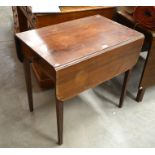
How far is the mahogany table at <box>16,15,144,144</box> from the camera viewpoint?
109cm

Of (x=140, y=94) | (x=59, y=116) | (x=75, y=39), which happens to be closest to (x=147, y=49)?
(x=140, y=94)

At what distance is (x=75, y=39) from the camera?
1252 millimetres

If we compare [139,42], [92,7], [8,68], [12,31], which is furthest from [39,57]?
[12,31]

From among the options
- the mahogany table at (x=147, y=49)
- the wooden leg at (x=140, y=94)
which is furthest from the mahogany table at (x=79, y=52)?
the wooden leg at (x=140, y=94)

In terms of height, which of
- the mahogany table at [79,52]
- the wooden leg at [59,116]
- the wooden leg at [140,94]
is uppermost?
the mahogany table at [79,52]

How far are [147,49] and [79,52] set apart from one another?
26.2 inches

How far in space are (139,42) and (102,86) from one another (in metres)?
0.70

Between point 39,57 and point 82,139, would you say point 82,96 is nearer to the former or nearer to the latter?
point 82,139

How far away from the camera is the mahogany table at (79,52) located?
109 centimetres

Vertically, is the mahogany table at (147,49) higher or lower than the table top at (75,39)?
lower

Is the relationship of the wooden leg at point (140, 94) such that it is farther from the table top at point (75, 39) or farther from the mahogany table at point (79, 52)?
the table top at point (75, 39)

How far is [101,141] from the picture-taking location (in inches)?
57.9

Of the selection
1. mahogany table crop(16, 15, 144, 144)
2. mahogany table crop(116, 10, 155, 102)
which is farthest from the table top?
mahogany table crop(116, 10, 155, 102)

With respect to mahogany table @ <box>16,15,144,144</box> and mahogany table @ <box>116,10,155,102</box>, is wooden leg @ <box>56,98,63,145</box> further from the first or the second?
mahogany table @ <box>116,10,155,102</box>
